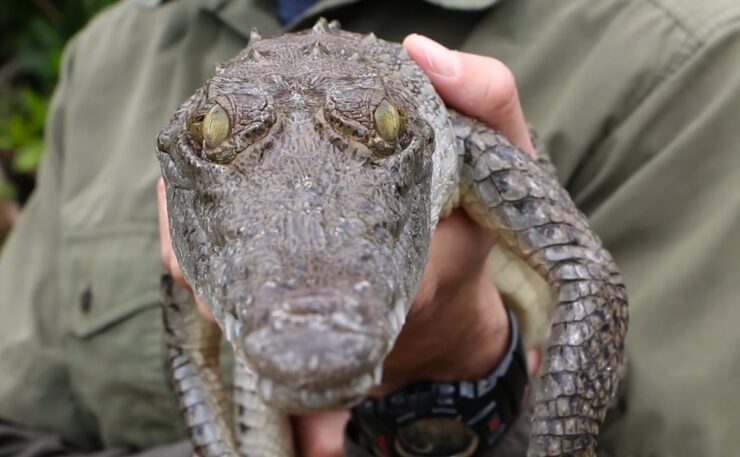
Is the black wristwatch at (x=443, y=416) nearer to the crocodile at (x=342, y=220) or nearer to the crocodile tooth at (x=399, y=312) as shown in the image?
the crocodile at (x=342, y=220)

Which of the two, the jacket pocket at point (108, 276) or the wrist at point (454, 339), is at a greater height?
the wrist at point (454, 339)

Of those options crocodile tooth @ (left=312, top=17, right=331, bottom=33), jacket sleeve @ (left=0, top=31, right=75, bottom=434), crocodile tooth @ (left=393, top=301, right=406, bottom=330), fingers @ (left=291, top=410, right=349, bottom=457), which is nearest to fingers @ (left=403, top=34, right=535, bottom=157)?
crocodile tooth @ (left=312, top=17, right=331, bottom=33)

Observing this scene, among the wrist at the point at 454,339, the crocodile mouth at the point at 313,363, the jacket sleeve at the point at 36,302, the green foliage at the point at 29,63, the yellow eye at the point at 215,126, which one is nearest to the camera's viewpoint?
the crocodile mouth at the point at 313,363

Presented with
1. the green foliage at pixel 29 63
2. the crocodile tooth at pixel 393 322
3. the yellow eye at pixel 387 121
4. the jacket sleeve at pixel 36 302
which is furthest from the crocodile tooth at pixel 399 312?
the green foliage at pixel 29 63

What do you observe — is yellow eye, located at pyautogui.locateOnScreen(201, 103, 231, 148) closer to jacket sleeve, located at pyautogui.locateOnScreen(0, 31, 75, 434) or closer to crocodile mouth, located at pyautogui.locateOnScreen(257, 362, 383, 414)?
crocodile mouth, located at pyautogui.locateOnScreen(257, 362, 383, 414)

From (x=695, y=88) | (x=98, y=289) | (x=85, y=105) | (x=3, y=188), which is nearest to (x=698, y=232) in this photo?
(x=695, y=88)
